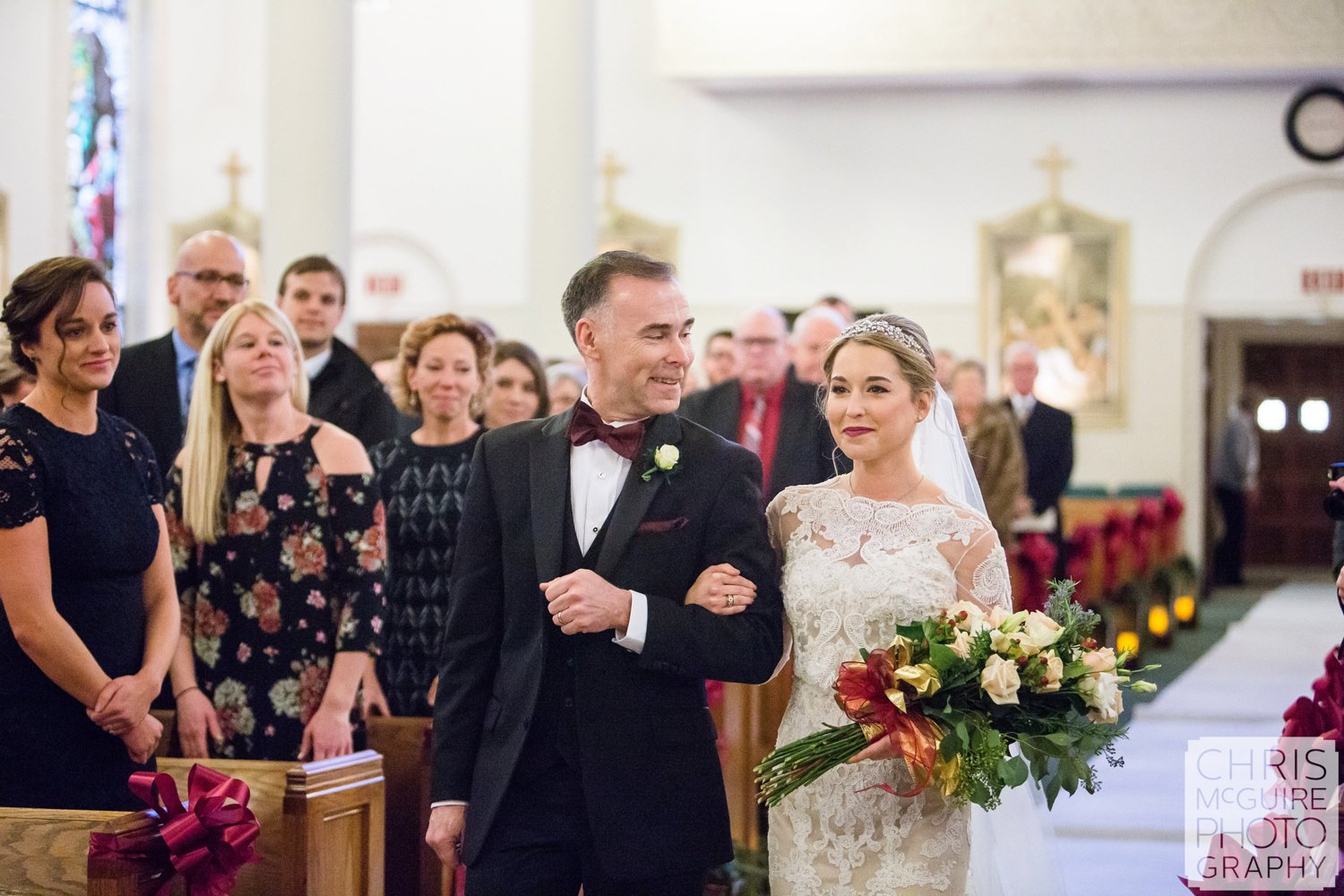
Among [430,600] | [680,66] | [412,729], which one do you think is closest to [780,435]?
[430,600]

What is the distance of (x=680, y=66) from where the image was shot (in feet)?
52.9

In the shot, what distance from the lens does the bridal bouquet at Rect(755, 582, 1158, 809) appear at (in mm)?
2990

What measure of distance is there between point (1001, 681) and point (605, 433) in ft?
2.95

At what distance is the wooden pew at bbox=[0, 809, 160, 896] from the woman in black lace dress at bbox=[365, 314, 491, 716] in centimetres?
158

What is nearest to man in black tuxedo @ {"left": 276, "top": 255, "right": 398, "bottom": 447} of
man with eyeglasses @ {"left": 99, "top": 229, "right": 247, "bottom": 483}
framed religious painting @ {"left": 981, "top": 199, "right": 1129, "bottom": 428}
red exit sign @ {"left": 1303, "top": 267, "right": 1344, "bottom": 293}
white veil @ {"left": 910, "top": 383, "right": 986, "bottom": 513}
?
→ man with eyeglasses @ {"left": 99, "top": 229, "right": 247, "bottom": 483}

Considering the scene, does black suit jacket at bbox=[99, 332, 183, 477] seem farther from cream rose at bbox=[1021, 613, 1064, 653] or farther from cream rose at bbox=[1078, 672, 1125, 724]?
cream rose at bbox=[1078, 672, 1125, 724]

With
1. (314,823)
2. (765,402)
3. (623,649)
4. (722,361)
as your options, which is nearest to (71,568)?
(314,823)

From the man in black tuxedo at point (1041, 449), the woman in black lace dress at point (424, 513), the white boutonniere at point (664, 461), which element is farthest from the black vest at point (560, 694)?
the man in black tuxedo at point (1041, 449)

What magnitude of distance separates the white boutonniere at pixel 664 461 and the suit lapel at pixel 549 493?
0.17 meters

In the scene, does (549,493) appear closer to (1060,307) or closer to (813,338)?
(813,338)

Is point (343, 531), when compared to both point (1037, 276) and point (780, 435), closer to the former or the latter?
point (780, 435)

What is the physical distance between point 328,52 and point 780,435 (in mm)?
4084

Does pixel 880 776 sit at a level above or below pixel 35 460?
below

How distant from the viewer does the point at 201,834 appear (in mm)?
3191
